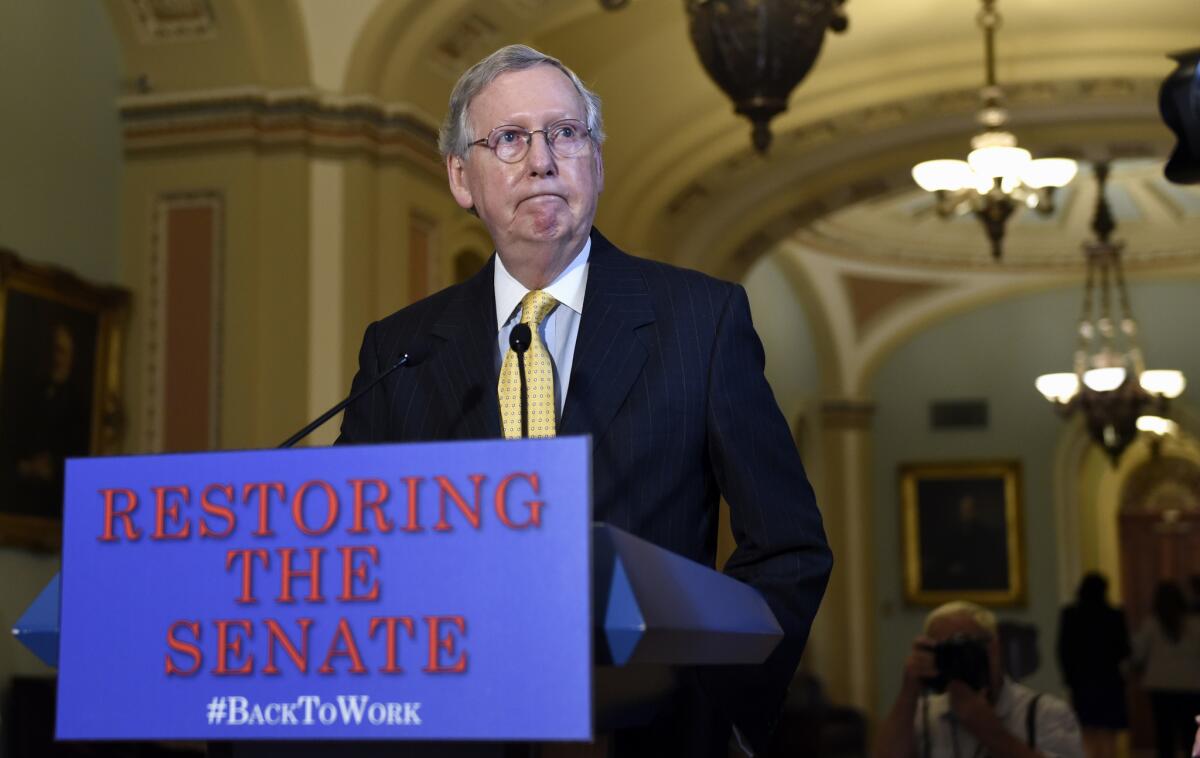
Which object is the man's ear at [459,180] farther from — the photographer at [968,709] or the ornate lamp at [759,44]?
the ornate lamp at [759,44]

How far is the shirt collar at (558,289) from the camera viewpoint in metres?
2.16

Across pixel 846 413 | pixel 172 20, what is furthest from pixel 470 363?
pixel 846 413

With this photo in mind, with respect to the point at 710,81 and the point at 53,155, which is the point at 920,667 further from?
the point at 710,81

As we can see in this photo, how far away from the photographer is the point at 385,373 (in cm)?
189

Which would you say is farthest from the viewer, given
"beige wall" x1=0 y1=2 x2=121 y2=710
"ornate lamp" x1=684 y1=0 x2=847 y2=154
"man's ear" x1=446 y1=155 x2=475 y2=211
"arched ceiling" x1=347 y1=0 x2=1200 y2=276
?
"arched ceiling" x1=347 y1=0 x2=1200 y2=276

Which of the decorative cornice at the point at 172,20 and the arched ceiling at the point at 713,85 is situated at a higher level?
the arched ceiling at the point at 713,85

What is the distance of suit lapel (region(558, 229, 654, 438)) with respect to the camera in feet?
6.61

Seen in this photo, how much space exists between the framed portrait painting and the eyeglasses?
17.4 m

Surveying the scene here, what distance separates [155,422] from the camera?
Result: 25.3ft

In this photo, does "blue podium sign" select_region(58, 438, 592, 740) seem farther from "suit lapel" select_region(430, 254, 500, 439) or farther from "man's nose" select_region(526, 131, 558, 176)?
"man's nose" select_region(526, 131, 558, 176)

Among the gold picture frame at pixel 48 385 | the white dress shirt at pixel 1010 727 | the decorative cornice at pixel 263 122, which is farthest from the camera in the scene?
the decorative cornice at pixel 263 122

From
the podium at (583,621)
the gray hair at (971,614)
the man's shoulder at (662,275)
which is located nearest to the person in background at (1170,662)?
the gray hair at (971,614)

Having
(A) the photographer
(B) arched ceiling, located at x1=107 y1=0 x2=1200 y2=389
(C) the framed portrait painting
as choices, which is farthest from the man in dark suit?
(C) the framed portrait painting

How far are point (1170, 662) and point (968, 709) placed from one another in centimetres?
779
